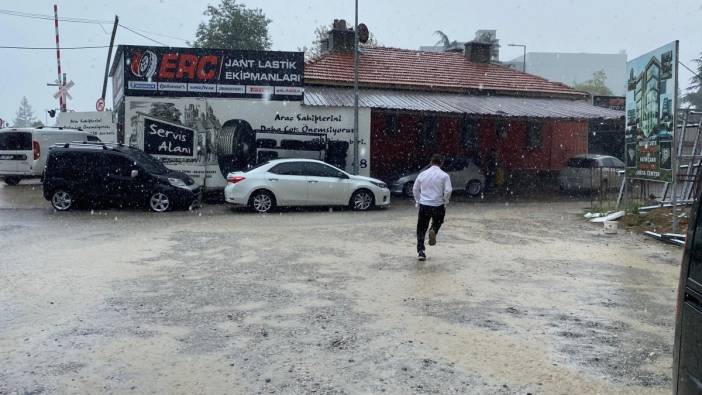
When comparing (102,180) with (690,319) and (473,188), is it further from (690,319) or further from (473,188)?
(690,319)

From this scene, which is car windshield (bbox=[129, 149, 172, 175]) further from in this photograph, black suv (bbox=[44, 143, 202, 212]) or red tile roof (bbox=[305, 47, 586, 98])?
red tile roof (bbox=[305, 47, 586, 98])

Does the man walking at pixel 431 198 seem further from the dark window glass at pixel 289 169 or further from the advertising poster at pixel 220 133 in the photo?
the advertising poster at pixel 220 133

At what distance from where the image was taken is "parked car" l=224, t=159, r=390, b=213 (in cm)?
1520

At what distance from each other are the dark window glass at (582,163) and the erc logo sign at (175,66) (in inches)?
522

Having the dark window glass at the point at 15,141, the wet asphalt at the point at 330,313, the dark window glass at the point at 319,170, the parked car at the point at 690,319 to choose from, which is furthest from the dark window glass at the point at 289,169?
the parked car at the point at 690,319

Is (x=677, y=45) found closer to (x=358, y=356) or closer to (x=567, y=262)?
(x=567, y=262)

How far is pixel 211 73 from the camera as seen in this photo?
18.7 m

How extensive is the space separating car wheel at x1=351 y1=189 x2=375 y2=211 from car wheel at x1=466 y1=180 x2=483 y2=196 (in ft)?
19.9

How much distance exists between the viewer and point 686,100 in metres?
63.2

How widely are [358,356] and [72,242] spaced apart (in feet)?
24.3

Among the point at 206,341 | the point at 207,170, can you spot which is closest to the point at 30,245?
the point at 206,341

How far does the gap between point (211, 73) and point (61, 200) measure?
592 cm

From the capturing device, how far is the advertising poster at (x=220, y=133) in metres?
18.2

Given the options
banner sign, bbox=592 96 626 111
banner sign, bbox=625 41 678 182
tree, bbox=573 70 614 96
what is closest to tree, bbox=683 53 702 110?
tree, bbox=573 70 614 96
